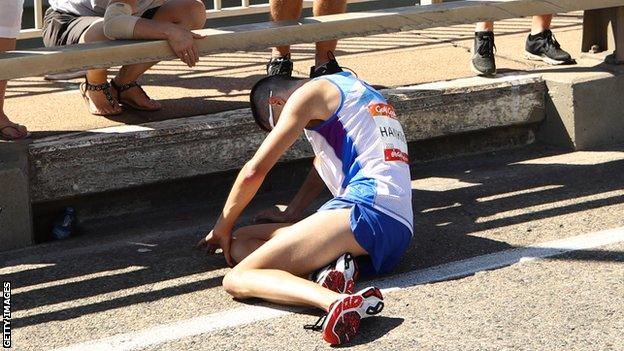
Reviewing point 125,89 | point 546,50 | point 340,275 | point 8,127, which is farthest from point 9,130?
point 546,50

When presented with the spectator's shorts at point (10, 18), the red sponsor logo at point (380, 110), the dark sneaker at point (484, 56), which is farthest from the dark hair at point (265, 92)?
the dark sneaker at point (484, 56)

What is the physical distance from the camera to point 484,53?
678 cm

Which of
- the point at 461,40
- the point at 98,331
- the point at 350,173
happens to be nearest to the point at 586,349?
the point at 350,173

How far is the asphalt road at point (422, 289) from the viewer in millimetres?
4211

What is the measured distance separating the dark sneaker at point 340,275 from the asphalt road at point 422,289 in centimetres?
15

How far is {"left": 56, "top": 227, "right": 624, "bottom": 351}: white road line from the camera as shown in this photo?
425cm

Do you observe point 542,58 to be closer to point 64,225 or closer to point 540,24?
point 540,24

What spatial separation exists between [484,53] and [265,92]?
2.12m

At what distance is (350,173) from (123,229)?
4.31ft

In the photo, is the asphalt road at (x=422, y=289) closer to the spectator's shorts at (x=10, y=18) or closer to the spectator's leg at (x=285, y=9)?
the spectator's shorts at (x=10, y=18)

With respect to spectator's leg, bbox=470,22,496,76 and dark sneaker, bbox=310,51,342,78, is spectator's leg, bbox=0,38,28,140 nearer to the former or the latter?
dark sneaker, bbox=310,51,342,78

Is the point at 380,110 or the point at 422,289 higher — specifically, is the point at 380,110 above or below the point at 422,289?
above

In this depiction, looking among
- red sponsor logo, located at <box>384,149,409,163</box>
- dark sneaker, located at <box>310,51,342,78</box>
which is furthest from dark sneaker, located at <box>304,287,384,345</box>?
dark sneaker, located at <box>310,51,342,78</box>

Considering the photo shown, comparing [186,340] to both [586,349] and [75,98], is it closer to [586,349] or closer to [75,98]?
[586,349]
